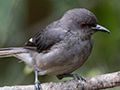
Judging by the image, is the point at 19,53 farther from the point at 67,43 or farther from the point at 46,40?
the point at 67,43

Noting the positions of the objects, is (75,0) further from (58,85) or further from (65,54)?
(58,85)

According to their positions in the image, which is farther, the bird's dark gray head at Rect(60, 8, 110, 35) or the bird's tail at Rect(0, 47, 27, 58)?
the bird's tail at Rect(0, 47, 27, 58)

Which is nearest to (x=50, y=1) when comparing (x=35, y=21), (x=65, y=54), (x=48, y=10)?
(x=48, y=10)

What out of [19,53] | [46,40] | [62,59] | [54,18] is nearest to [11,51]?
[19,53]

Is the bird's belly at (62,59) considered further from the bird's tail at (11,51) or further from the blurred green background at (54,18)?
the blurred green background at (54,18)

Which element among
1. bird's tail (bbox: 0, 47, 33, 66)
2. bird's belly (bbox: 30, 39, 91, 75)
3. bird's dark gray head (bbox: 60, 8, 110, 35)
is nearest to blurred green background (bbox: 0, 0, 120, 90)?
bird's tail (bbox: 0, 47, 33, 66)

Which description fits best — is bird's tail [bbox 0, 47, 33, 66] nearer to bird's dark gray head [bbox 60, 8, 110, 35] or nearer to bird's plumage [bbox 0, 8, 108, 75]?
bird's plumage [bbox 0, 8, 108, 75]
